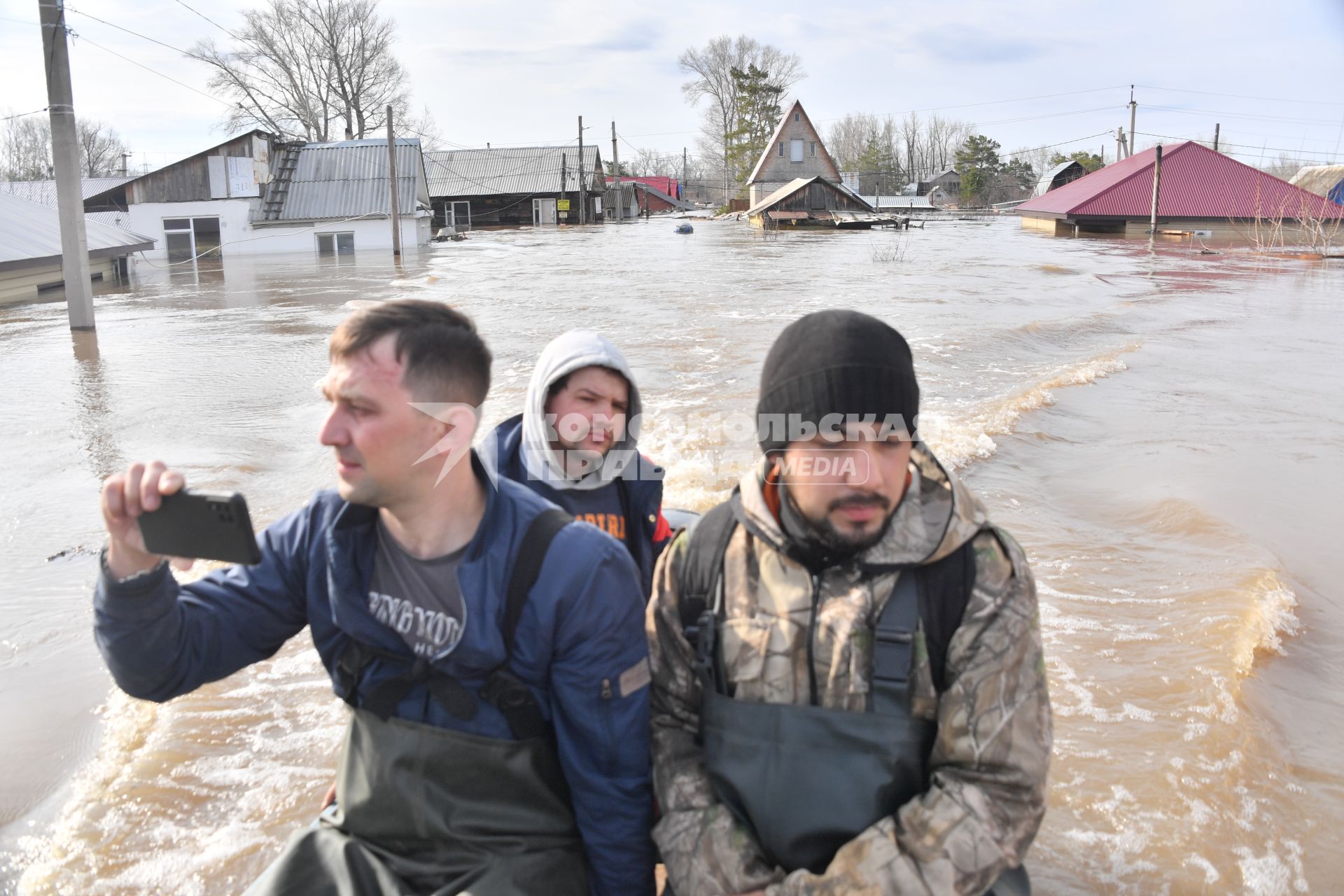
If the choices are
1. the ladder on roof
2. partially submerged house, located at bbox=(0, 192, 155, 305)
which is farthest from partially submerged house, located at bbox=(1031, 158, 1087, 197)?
partially submerged house, located at bbox=(0, 192, 155, 305)

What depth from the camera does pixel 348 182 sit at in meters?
37.2

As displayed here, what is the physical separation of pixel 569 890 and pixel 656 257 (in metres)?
29.0

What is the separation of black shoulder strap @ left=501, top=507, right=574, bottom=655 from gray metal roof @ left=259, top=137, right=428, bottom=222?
35.7 metres

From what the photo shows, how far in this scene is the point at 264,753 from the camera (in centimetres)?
369

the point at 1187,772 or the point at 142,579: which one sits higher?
the point at 142,579

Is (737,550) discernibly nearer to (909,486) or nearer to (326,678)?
(909,486)

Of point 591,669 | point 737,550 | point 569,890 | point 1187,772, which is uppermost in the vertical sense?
point 737,550

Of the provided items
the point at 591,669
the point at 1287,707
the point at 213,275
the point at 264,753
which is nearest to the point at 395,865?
the point at 591,669

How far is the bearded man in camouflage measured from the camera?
180 cm

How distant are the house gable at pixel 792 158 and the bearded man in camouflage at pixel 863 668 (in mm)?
65892

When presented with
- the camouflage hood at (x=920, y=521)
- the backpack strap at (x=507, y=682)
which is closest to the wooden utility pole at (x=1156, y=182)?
the camouflage hood at (x=920, y=521)

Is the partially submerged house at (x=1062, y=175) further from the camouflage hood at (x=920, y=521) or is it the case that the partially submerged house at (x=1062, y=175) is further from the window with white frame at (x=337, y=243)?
the camouflage hood at (x=920, y=521)

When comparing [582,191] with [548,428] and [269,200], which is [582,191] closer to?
[269,200]

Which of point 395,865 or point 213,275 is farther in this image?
point 213,275
